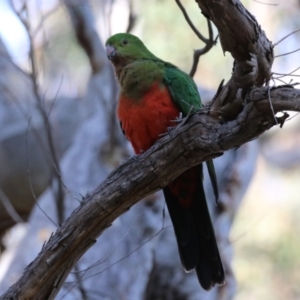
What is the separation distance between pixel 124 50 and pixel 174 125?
2.50 ft

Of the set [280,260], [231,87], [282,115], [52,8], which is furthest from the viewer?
Answer: [280,260]

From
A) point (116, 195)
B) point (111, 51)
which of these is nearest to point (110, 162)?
point (111, 51)

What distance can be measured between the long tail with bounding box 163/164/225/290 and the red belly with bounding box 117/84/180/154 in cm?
34

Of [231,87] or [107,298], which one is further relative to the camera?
[107,298]

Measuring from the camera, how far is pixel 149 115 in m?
3.36

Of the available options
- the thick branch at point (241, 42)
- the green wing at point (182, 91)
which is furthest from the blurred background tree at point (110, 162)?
the green wing at point (182, 91)

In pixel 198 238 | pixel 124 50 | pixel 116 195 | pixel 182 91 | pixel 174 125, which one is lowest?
pixel 116 195

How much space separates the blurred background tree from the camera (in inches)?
179

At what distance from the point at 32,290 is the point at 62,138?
5.09 m

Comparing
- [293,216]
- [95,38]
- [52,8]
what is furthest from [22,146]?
[293,216]

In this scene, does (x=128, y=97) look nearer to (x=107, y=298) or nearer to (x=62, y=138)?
(x=107, y=298)

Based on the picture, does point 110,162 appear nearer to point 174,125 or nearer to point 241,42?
point 174,125

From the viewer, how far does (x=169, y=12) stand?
8.22 metres

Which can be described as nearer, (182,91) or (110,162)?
(182,91)
